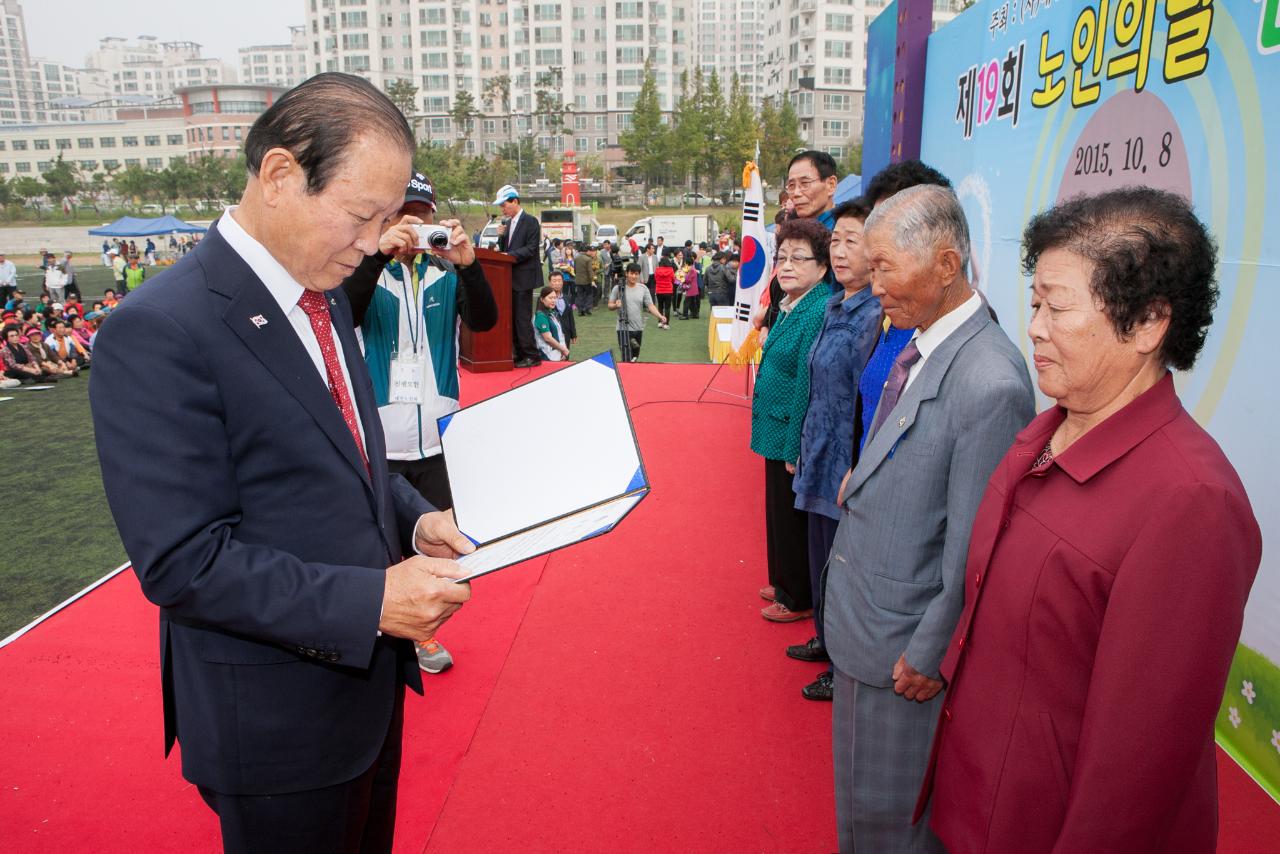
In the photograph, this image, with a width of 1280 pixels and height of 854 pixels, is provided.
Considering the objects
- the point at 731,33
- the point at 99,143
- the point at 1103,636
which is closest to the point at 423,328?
the point at 1103,636

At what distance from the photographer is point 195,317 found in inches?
43.6

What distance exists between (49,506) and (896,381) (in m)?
5.84

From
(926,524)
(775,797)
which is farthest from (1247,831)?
(926,524)

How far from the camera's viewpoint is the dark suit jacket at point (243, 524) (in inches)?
41.7

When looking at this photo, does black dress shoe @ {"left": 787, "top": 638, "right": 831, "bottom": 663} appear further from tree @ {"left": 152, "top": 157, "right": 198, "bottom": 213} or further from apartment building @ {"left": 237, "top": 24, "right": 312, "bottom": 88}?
apartment building @ {"left": 237, "top": 24, "right": 312, "bottom": 88}

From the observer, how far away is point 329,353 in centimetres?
134

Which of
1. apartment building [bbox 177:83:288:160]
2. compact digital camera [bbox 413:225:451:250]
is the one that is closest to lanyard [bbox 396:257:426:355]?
compact digital camera [bbox 413:225:451:250]

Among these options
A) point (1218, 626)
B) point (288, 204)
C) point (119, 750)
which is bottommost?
point (119, 750)

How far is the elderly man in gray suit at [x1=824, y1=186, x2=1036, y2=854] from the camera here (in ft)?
5.29

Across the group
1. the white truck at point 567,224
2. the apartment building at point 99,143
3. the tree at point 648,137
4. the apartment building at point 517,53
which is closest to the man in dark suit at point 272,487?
the white truck at point 567,224

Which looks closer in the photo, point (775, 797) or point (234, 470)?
point (234, 470)

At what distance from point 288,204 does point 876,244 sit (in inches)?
48.8

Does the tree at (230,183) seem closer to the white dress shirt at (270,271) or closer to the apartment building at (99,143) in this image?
the apartment building at (99,143)

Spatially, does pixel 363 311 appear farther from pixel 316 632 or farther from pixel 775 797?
pixel 775 797
